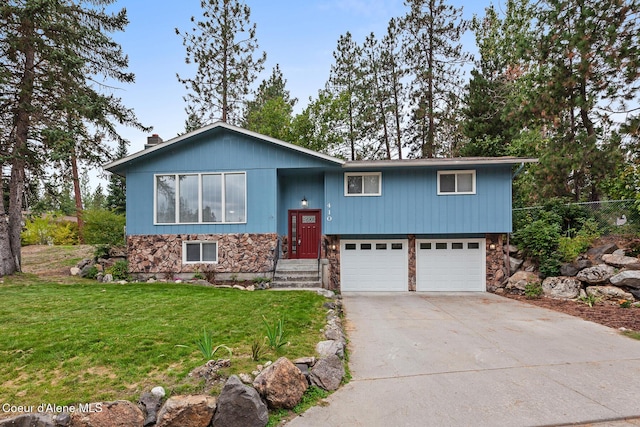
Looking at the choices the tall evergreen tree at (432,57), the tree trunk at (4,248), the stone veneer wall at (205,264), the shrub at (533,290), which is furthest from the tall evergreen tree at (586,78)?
the tree trunk at (4,248)

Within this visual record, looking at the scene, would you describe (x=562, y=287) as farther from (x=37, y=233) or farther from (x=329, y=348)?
(x=37, y=233)

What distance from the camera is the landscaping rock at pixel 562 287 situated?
8844 mm

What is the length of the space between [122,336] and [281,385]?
9.29 feet

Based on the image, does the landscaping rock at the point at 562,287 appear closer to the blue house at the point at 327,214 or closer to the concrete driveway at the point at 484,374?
the blue house at the point at 327,214

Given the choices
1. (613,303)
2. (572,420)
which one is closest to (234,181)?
(572,420)

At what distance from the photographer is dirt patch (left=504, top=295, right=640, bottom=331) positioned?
255 inches

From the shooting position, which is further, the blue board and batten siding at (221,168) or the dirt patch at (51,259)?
the dirt patch at (51,259)

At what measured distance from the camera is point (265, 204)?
10766 mm

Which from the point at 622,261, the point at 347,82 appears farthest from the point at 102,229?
the point at 622,261

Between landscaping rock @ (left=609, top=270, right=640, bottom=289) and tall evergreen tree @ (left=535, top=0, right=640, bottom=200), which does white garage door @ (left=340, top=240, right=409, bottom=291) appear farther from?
tall evergreen tree @ (left=535, top=0, right=640, bottom=200)

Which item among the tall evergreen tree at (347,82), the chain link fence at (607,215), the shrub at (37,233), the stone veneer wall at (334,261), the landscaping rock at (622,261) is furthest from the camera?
the tall evergreen tree at (347,82)

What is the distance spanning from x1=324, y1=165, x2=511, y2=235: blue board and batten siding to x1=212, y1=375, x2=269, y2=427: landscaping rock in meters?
7.97

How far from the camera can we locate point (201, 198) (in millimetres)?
10953

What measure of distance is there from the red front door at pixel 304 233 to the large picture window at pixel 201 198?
189 cm
